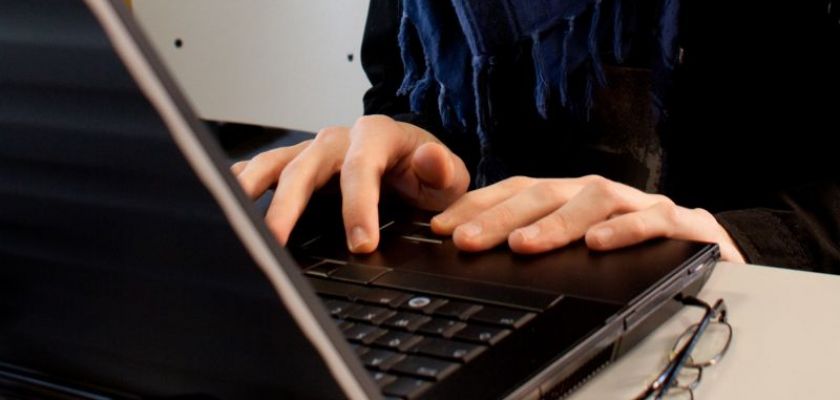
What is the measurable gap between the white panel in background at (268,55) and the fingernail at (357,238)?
57.5 inches

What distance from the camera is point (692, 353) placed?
0.52 metres

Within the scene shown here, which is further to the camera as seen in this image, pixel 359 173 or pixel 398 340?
pixel 359 173

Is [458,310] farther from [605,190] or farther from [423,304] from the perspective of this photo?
Answer: [605,190]

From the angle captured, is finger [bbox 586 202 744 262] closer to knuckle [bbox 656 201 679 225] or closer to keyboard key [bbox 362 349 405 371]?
knuckle [bbox 656 201 679 225]

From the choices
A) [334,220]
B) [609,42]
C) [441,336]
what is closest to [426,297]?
[441,336]

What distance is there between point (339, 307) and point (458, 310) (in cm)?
6

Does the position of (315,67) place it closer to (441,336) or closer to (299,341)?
(441,336)

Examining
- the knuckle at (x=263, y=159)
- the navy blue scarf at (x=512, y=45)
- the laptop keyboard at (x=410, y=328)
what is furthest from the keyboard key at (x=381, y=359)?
the navy blue scarf at (x=512, y=45)

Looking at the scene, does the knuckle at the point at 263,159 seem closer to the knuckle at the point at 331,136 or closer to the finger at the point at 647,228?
the knuckle at the point at 331,136

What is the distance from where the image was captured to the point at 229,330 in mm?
297

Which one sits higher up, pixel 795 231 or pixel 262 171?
pixel 262 171

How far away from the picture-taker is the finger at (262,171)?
2.31 ft

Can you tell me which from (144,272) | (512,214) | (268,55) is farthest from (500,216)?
(268,55)

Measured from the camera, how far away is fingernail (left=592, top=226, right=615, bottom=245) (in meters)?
0.59
